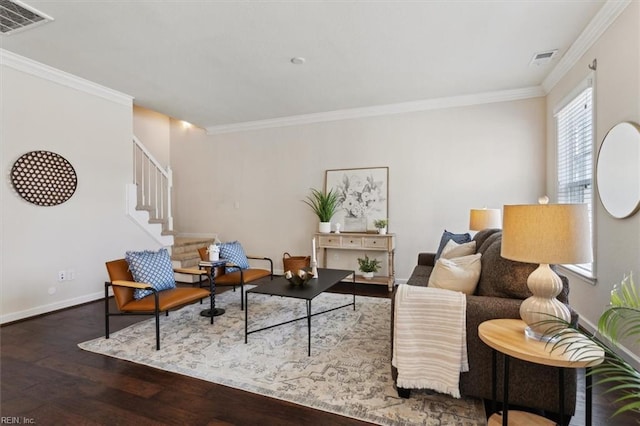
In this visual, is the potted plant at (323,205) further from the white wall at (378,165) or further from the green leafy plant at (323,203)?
the white wall at (378,165)

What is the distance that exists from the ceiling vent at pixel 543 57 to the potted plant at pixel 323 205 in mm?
3082

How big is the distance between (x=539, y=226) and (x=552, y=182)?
3.21 meters

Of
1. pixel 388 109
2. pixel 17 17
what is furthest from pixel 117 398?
pixel 388 109

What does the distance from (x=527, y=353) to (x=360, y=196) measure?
384 centimetres

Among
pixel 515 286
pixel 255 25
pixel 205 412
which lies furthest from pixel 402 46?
pixel 205 412

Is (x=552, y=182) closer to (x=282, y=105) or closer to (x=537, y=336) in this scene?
(x=537, y=336)

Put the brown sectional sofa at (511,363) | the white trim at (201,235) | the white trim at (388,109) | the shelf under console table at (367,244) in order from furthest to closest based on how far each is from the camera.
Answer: the white trim at (201,235) → the shelf under console table at (367,244) → the white trim at (388,109) → the brown sectional sofa at (511,363)

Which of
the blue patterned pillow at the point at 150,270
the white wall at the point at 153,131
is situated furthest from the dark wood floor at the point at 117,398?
the white wall at the point at 153,131

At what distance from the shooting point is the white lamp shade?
58.6 inches

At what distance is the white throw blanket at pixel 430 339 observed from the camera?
1842mm

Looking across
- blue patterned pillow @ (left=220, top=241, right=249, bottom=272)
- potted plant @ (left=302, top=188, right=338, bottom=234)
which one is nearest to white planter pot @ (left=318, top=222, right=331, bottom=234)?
potted plant @ (left=302, top=188, right=338, bottom=234)

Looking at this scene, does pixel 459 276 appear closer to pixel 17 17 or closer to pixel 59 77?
pixel 17 17

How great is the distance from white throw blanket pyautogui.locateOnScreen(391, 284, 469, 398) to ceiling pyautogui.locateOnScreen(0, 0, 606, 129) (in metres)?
2.28

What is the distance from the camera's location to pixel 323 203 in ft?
16.8
